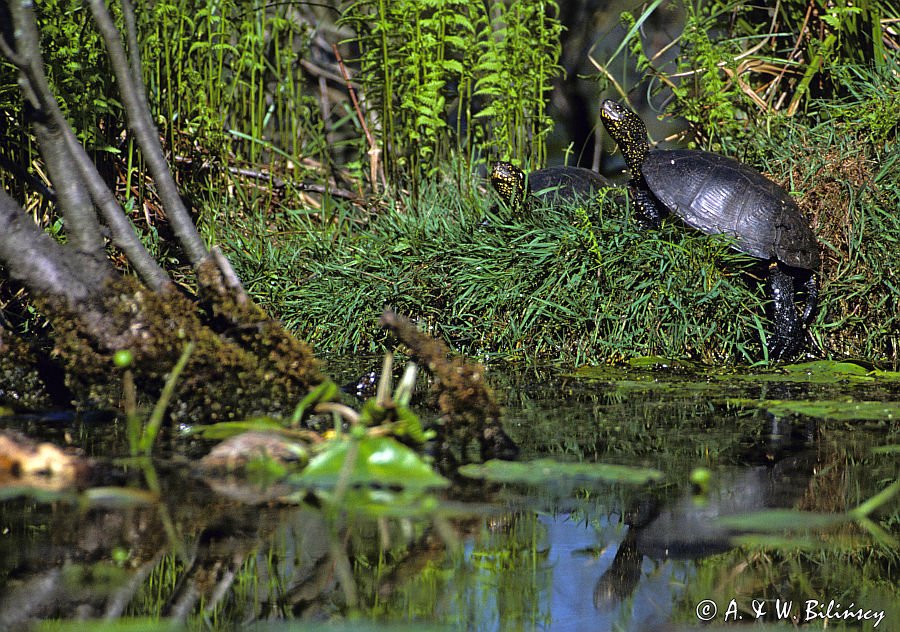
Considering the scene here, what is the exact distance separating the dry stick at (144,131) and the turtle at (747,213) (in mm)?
2403

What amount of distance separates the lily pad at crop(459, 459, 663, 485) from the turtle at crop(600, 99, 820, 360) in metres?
2.18

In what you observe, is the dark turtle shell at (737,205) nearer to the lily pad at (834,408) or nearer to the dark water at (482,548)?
the lily pad at (834,408)

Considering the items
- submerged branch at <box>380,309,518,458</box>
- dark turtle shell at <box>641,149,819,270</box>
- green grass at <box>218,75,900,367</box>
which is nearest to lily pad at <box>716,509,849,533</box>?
submerged branch at <box>380,309,518,458</box>

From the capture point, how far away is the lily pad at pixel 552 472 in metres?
2.27

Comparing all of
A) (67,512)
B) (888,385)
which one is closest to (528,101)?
(888,385)

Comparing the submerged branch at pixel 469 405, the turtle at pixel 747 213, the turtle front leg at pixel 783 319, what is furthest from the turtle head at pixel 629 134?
the submerged branch at pixel 469 405

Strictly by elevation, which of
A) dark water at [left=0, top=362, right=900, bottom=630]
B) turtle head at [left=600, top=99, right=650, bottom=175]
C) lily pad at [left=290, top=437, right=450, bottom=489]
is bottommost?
dark water at [left=0, top=362, right=900, bottom=630]

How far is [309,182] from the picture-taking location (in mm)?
6305

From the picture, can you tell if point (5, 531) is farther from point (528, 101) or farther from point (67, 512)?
point (528, 101)

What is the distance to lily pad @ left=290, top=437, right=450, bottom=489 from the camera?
7.13ft

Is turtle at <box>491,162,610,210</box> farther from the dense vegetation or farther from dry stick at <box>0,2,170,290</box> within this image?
dry stick at <box>0,2,170,290</box>

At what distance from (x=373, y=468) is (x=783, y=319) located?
2694mm

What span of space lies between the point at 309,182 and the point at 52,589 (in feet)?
16.0

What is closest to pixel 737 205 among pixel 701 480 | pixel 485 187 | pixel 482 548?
pixel 485 187
